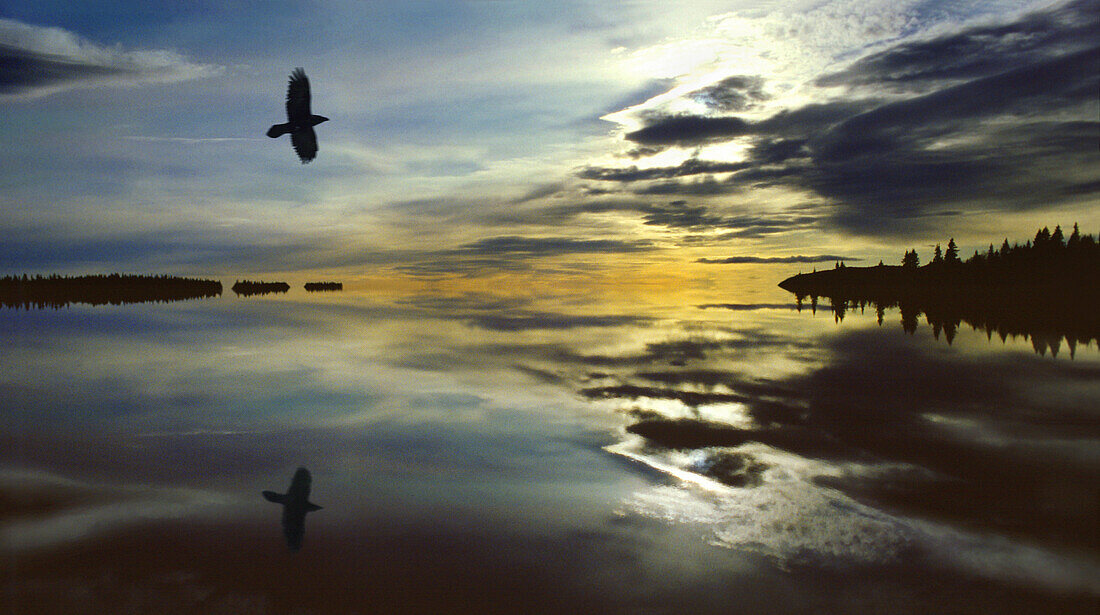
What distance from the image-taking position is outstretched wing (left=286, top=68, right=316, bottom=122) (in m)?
21.1

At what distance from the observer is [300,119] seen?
69.4 ft

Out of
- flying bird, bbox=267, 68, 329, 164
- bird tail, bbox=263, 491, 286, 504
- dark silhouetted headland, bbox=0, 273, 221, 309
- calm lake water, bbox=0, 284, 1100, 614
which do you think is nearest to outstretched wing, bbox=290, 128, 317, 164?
flying bird, bbox=267, 68, 329, 164

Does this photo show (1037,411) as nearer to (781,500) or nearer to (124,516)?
(781,500)

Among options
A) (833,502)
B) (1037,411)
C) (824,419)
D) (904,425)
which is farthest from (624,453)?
(1037,411)

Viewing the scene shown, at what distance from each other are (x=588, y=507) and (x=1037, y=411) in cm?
1543

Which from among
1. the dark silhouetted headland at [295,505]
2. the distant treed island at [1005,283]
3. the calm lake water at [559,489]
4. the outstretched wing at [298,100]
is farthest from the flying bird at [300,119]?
the distant treed island at [1005,283]

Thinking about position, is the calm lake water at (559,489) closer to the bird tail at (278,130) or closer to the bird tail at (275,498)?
the bird tail at (275,498)

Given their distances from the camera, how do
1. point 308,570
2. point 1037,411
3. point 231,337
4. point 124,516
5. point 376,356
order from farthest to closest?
point 231,337 → point 376,356 → point 1037,411 → point 124,516 → point 308,570

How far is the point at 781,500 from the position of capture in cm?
1076

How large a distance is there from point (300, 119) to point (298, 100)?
64 cm

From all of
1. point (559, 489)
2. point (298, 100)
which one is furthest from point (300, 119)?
point (559, 489)

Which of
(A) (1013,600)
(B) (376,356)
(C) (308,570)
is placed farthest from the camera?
(B) (376,356)

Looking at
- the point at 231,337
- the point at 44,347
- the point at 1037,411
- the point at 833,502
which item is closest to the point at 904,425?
the point at 1037,411

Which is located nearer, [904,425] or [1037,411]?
[904,425]
